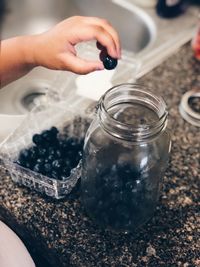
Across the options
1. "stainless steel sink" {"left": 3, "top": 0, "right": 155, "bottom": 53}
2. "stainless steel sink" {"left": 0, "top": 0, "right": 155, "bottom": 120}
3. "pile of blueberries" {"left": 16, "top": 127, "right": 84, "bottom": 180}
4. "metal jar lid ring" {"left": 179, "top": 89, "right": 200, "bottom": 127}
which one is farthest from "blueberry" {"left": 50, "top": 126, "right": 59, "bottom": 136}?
"stainless steel sink" {"left": 3, "top": 0, "right": 155, "bottom": 53}

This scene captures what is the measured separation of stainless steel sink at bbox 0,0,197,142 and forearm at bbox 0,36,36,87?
29 centimetres

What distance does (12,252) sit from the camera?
683mm

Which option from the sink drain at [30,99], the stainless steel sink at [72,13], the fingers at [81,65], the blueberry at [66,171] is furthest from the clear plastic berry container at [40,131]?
the stainless steel sink at [72,13]

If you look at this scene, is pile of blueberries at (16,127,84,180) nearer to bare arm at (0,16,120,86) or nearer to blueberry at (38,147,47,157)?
blueberry at (38,147,47,157)

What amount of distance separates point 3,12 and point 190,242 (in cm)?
84

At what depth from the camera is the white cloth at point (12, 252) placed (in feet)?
2.21

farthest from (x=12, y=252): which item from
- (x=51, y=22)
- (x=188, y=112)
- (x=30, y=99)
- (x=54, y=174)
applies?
(x=51, y=22)

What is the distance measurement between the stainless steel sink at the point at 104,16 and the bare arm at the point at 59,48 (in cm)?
30

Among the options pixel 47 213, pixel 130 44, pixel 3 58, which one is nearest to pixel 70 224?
pixel 47 213

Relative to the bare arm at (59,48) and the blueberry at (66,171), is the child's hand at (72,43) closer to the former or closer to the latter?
the bare arm at (59,48)

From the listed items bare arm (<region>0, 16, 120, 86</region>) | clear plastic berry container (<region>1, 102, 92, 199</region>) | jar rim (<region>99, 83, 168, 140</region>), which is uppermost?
bare arm (<region>0, 16, 120, 86</region>)

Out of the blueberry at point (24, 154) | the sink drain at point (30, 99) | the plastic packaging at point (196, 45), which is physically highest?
the blueberry at point (24, 154)

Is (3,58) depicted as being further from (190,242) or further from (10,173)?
(190,242)

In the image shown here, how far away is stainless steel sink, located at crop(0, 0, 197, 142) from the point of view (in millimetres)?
1120
